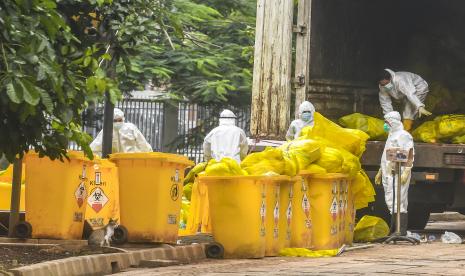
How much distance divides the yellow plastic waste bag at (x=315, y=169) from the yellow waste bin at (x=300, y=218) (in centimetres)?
18

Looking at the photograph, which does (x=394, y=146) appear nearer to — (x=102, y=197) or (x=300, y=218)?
(x=300, y=218)

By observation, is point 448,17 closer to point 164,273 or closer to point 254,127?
point 254,127

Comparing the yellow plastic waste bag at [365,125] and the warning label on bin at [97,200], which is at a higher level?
the yellow plastic waste bag at [365,125]

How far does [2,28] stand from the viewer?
762cm

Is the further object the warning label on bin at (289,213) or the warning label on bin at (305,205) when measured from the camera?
the warning label on bin at (305,205)

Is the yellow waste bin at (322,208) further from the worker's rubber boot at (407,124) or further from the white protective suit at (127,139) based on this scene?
the worker's rubber boot at (407,124)

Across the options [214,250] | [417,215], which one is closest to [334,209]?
[214,250]

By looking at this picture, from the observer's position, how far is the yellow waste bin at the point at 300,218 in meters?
13.0

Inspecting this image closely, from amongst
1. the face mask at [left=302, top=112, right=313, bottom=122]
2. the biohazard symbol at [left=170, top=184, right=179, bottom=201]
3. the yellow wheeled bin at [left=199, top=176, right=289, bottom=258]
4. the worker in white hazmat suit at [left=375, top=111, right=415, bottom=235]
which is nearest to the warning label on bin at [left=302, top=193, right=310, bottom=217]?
the yellow wheeled bin at [left=199, top=176, right=289, bottom=258]

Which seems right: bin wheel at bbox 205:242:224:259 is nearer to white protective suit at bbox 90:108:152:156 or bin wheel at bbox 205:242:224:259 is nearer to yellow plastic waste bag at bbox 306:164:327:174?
yellow plastic waste bag at bbox 306:164:327:174

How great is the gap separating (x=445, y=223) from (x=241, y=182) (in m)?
10.9

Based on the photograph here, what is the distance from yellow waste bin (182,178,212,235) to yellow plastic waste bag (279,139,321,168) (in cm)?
98

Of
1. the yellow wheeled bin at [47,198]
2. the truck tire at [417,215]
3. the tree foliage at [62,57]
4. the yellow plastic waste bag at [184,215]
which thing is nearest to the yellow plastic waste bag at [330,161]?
the yellow plastic waste bag at [184,215]

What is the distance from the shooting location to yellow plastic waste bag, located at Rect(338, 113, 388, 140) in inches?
679
